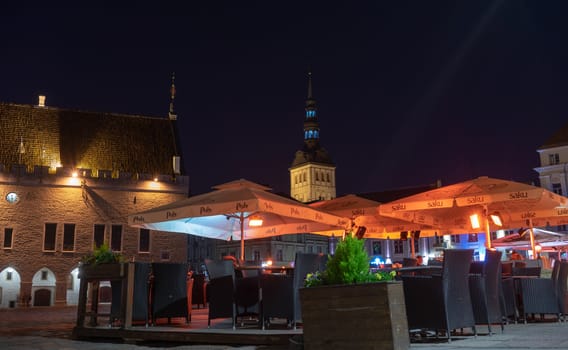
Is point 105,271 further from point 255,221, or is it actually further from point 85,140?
point 85,140

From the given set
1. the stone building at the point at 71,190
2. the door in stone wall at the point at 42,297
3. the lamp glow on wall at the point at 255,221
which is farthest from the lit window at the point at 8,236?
the lamp glow on wall at the point at 255,221

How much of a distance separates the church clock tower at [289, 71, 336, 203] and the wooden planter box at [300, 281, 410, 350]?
99.5 metres

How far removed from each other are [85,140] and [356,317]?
1300 inches

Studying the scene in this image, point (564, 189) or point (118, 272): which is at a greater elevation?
point (564, 189)

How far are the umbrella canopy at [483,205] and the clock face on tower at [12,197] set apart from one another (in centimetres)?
2367

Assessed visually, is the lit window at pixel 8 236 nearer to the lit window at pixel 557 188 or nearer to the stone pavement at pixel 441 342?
the stone pavement at pixel 441 342

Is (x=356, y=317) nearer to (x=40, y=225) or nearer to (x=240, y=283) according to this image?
(x=240, y=283)

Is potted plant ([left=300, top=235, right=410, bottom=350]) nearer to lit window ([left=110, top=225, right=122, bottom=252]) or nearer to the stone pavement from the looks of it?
the stone pavement

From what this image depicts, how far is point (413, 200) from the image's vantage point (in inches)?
490

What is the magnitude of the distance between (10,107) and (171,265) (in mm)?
30928

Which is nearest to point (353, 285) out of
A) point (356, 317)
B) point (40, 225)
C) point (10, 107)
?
point (356, 317)

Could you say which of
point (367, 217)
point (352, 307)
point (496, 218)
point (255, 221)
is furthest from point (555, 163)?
point (352, 307)

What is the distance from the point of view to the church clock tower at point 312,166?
346ft

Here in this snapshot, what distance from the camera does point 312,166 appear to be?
106 metres
